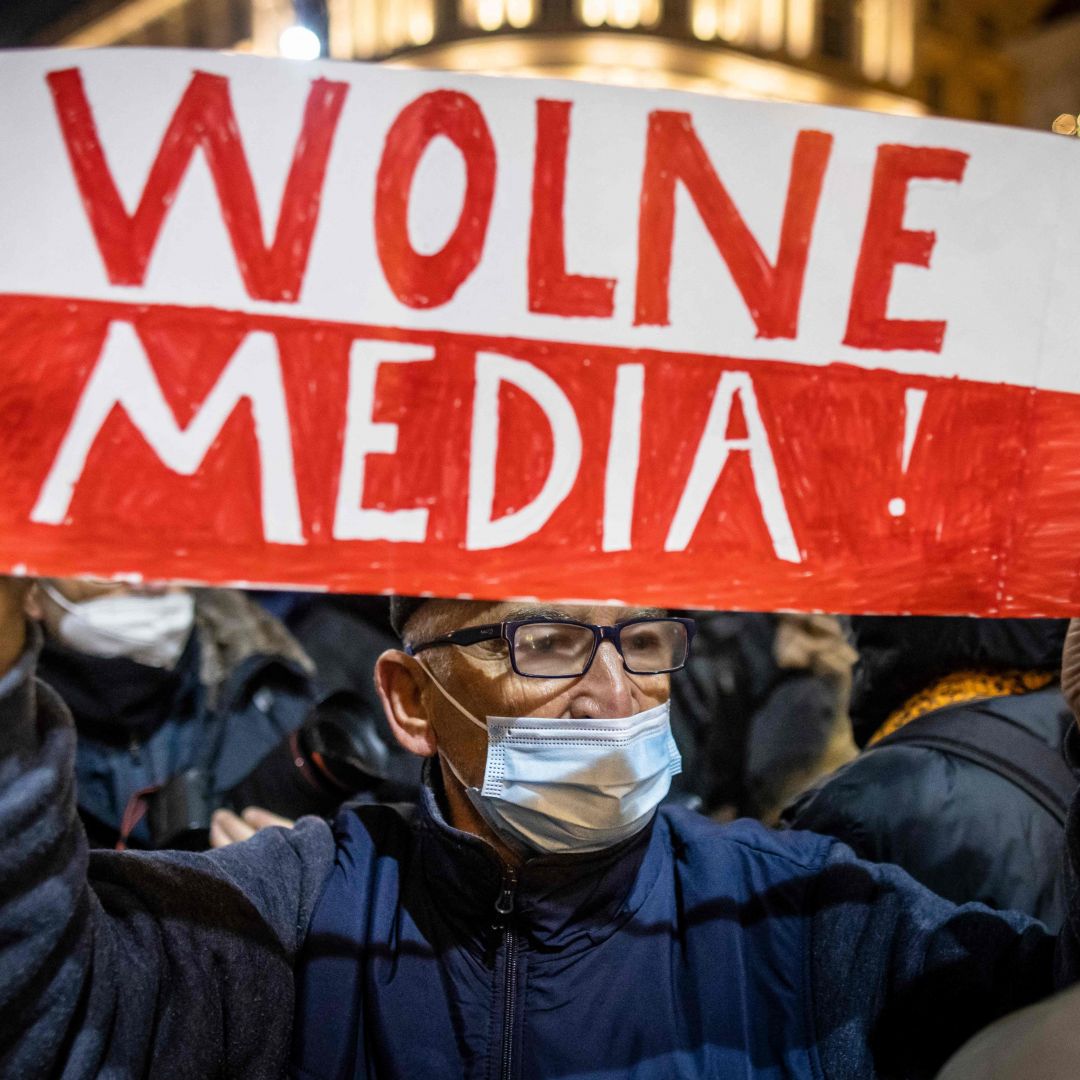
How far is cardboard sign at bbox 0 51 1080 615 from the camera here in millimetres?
1311

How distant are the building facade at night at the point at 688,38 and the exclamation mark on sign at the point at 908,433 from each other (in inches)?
1376

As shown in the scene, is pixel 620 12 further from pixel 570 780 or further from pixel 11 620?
pixel 11 620

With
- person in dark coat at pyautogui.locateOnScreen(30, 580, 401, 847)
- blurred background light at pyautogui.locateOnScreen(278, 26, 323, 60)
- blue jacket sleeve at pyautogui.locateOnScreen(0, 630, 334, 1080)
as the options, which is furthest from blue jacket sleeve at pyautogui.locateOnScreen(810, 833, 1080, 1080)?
person in dark coat at pyautogui.locateOnScreen(30, 580, 401, 847)

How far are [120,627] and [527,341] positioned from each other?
2.18m

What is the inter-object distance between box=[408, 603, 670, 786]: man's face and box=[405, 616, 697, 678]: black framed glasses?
0.01 meters

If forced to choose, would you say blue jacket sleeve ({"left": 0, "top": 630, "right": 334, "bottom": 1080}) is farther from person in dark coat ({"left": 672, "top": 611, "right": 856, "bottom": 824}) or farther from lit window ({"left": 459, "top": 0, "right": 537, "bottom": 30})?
lit window ({"left": 459, "top": 0, "right": 537, "bottom": 30})

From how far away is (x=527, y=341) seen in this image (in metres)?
1.37

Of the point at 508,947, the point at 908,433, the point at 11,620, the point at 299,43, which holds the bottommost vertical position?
the point at 508,947

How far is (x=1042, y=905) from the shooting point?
1.82 m

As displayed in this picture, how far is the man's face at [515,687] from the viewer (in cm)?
175

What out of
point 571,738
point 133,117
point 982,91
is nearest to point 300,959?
point 571,738

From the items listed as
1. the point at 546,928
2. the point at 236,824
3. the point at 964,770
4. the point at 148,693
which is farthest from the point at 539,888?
the point at 148,693

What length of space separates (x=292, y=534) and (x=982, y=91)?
162 ft

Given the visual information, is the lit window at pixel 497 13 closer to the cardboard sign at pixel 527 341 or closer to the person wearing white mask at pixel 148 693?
the person wearing white mask at pixel 148 693
